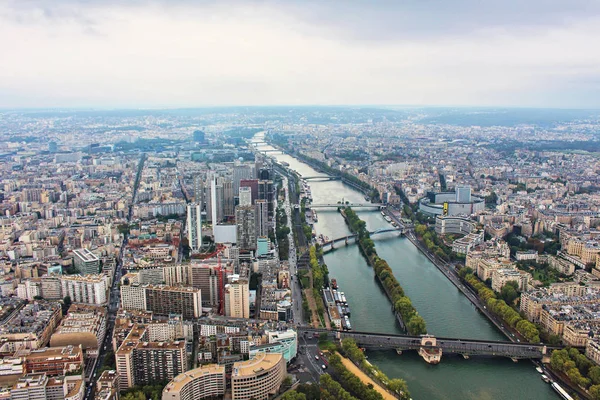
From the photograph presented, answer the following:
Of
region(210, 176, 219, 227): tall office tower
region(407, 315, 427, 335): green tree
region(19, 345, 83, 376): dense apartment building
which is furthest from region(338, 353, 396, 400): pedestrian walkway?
region(210, 176, 219, 227): tall office tower

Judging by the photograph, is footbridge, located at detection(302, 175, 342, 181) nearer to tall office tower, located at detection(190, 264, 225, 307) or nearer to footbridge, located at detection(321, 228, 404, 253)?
footbridge, located at detection(321, 228, 404, 253)

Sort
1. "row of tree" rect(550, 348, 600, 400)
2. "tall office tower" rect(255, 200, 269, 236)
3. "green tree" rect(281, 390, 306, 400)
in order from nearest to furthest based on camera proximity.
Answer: "green tree" rect(281, 390, 306, 400)
"row of tree" rect(550, 348, 600, 400)
"tall office tower" rect(255, 200, 269, 236)

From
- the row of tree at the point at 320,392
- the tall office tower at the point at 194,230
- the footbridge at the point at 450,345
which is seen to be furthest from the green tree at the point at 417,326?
the tall office tower at the point at 194,230

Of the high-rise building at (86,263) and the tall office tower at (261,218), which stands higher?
the tall office tower at (261,218)

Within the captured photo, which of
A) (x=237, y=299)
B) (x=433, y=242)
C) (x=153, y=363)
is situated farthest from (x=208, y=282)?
(x=433, y=242)

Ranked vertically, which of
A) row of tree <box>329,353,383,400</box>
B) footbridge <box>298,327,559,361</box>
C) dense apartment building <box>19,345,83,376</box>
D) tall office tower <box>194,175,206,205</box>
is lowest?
footbridge <box>298,327,559,361</box>

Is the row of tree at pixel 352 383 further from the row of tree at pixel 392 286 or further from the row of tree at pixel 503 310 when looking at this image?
the row of tree at pixel 503 310
